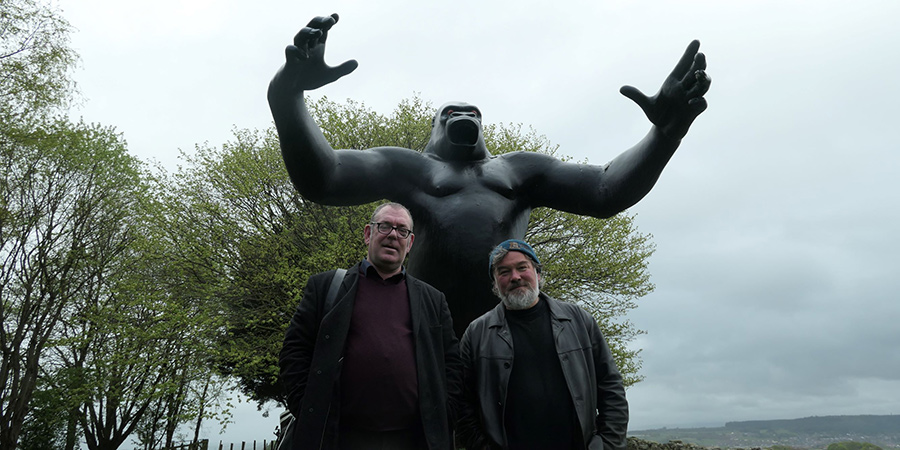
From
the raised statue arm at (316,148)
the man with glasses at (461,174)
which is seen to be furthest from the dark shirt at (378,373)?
the raised statue arm at (316,148)

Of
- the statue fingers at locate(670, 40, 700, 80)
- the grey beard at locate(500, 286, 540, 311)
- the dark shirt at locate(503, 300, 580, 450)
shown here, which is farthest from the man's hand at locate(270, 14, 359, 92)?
the statue fingers at locate(670, 40, 700, 80)

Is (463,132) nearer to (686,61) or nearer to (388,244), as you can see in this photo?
(388,244)

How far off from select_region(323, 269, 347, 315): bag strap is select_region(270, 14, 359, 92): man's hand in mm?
879

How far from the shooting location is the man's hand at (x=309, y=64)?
2561 millimetres

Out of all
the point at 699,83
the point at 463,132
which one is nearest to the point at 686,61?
the point at 699,83

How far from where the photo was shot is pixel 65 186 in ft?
53.6

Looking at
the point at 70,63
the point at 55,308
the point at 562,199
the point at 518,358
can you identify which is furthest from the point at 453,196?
the point at 55,308

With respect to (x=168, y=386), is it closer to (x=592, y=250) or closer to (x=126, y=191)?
(x=126, y=191)

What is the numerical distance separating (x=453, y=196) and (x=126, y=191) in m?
17.3

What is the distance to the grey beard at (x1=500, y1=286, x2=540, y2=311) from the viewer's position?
2553mm

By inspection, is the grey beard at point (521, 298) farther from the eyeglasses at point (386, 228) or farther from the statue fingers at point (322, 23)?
the statue fingers at point (322, 23)

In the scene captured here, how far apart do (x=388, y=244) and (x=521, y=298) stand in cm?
62

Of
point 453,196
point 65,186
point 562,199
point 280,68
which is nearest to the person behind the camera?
point 280,68

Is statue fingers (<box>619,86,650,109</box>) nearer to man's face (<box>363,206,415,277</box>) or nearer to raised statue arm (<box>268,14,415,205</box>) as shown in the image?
raised statue arm (<box>268,14,415,205</box>)
